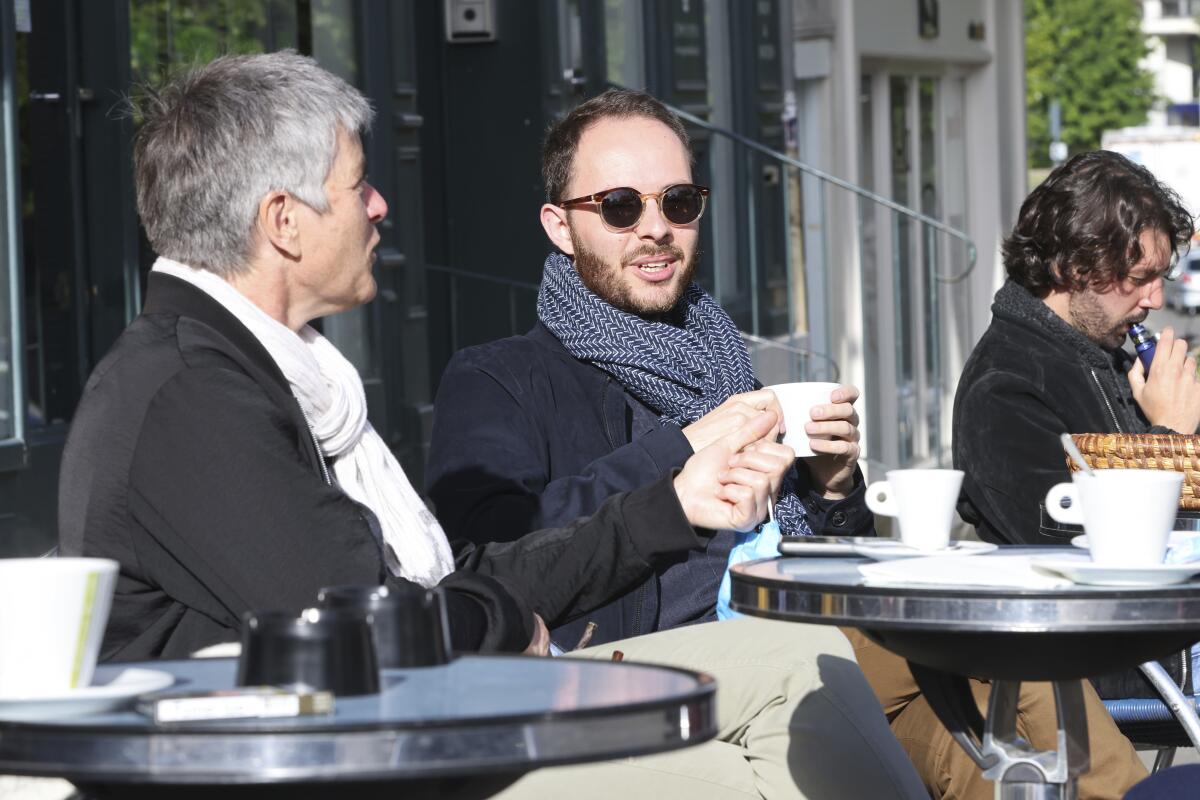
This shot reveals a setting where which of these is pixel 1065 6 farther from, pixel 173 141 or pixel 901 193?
pixel 173 141

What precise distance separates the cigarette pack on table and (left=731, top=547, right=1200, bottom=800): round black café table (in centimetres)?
84

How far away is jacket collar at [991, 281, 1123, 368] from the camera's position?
Answer: 4.63m

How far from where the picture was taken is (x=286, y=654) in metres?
1.90

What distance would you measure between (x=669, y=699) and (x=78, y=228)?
456 centimetres

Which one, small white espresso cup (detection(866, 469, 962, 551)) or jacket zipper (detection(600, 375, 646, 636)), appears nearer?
small white espresso cup (detection(866, 469, 962, 551))

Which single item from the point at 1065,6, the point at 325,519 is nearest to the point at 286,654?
the point at 325,519

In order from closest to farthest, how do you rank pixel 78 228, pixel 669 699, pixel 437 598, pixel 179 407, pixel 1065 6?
pixel 669 699 → pixel 437 598 → pixel 179 407 → pixel 78 228 → pixel 1065 6

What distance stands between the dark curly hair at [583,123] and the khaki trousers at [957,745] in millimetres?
1137

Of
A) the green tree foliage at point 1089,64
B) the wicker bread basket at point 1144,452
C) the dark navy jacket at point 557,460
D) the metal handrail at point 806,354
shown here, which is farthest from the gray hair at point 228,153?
the green tree foliage at point 1089,64

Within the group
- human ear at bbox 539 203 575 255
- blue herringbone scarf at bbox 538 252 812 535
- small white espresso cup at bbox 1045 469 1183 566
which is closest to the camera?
small white espresso cup at bbox 1045 469 1183 566

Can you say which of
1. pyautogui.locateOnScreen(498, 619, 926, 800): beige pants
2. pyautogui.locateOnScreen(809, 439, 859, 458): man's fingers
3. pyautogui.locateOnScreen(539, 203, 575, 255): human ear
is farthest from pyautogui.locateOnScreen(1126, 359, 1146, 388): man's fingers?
pyautogui.locateOnScreen(498, 619, 926, 800): beige pants

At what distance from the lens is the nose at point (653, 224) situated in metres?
4.07

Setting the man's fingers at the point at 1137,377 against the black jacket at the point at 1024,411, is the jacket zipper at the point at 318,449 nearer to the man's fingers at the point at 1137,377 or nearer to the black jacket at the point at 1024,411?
the black jacket at the point at 1024,411

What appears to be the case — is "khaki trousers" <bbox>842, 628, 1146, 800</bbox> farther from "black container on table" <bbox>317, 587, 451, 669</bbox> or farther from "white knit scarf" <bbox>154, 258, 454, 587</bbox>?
"black container on table" <bbox>317, 587, 451, 669</bbox>
